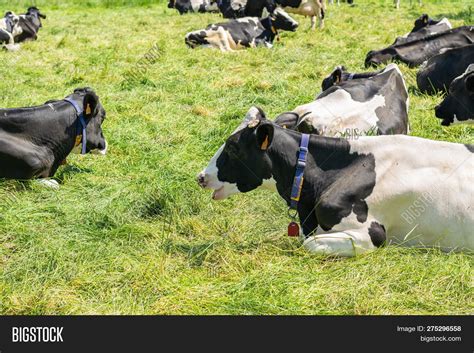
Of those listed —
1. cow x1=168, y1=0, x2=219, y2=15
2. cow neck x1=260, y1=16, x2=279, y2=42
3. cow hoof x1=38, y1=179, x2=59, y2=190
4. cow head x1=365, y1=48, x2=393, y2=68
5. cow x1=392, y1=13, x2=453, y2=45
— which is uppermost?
cow hoof x1=38, y1=179, x2=59, y2=190

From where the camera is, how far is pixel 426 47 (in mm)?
11617

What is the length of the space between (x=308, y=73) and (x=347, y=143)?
20.8ft

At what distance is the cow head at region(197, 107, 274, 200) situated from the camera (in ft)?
16.0

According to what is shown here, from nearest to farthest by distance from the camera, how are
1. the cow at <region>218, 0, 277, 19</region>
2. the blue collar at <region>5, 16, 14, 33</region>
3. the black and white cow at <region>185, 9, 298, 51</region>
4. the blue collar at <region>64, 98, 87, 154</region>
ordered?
the blue collar at <region>64, 98, 87, 154</region> < the black and white cow at <region>185, 9, 298, 51</region> < the blue collar at <region>5, 16, 14, 33</region> < the cow at <region>218, 0, 277, 19</region>

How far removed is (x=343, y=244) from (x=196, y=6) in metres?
21.4

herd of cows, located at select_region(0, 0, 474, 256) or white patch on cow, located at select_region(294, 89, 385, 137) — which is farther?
white patch on cow, located at select_region(294, 89, 385, 137)

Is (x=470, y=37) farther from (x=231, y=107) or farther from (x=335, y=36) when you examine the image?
(x=231, y=107)

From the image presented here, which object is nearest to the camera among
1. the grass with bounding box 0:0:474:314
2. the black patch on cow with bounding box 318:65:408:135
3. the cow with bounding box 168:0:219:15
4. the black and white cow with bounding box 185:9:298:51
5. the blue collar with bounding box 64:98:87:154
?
the grass with bounding box 0:0:474:314

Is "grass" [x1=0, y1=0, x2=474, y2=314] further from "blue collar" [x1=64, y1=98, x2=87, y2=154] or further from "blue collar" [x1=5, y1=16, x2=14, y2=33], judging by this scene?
"blue collar" [x1=5, y1=16, x2=14, y2=33]

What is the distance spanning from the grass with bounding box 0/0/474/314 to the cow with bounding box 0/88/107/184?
21 centimetres

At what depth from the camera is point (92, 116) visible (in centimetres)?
683

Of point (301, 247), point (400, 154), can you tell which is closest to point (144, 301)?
point (301, 247)

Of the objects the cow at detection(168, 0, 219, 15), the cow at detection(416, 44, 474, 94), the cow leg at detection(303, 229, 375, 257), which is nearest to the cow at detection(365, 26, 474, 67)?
the cow at detection(416, 44, 474, 94)

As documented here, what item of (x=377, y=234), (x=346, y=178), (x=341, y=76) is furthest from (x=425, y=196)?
(x=341, y=76)
